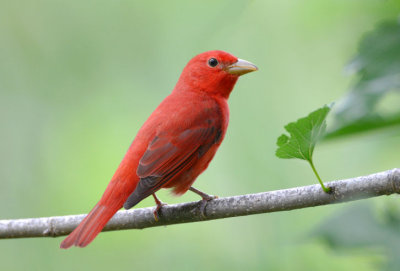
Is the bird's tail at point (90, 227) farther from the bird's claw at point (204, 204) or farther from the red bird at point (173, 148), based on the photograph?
the bird's claw at point (204, 204)

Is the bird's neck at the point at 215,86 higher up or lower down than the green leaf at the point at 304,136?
lower down

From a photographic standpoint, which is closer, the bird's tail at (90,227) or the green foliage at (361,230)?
the green foliage at (361,230)

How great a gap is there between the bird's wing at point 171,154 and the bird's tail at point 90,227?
165mm

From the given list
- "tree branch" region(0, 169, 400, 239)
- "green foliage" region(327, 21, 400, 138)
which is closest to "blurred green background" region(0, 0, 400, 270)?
"tree branch" region(0, 169, 400, 239)

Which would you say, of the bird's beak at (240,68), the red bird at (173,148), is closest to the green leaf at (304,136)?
the red bird at (173,148)

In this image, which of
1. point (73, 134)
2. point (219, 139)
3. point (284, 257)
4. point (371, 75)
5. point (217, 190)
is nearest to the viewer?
point (371, 75)

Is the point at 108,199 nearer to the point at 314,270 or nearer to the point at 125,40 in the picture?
the point at 314,270

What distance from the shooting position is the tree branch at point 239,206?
7.43 ft

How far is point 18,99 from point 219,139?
13.0 feet

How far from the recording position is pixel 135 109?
635 centimetres

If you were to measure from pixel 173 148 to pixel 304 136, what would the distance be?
168cm

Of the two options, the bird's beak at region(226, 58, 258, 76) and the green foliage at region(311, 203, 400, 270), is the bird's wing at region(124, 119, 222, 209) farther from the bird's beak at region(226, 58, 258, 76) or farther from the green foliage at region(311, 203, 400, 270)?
the green foliage at region(311, 203, 400, 270)

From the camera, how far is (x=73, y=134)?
6.41 meters

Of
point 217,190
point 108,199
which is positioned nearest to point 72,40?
point 217,190
